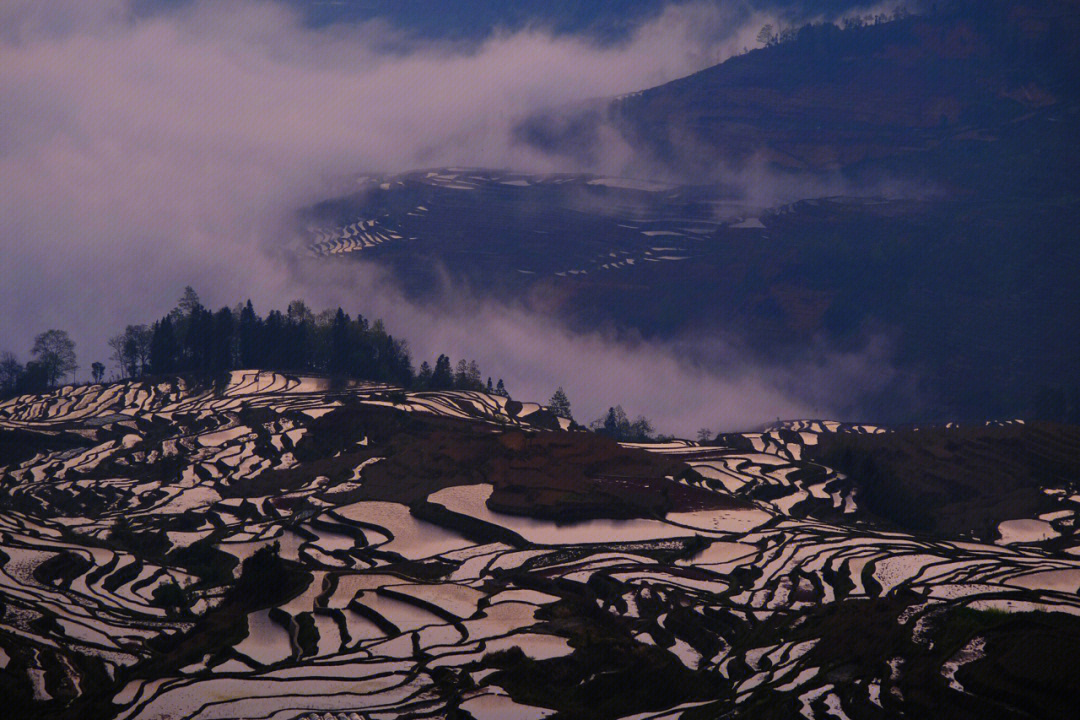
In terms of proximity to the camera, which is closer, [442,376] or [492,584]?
[492,584]

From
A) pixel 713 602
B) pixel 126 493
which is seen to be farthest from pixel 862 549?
pixel 126 493

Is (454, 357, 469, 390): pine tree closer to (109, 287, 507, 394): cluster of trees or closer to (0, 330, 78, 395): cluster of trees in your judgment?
(109, 287, 507, 394): cluster of trees

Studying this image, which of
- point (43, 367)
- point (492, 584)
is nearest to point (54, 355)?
point (43, 367)

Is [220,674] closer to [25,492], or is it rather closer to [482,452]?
[482,452]

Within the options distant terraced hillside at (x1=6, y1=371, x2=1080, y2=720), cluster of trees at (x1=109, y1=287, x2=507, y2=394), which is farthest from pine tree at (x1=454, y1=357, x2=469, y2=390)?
distant terraced hillside at (x1=6, y1=371, x2=1080, y2=720)

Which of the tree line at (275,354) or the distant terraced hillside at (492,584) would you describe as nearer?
the distant terraced hillside at (492,584)

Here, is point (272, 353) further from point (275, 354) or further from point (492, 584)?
point (492, 584)

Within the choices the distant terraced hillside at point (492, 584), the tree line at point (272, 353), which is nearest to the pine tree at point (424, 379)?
the tree line at point (272, 353)

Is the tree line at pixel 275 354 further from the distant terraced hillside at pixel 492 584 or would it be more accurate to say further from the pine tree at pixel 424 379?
the distant terraced hillside at pixel 492 584
